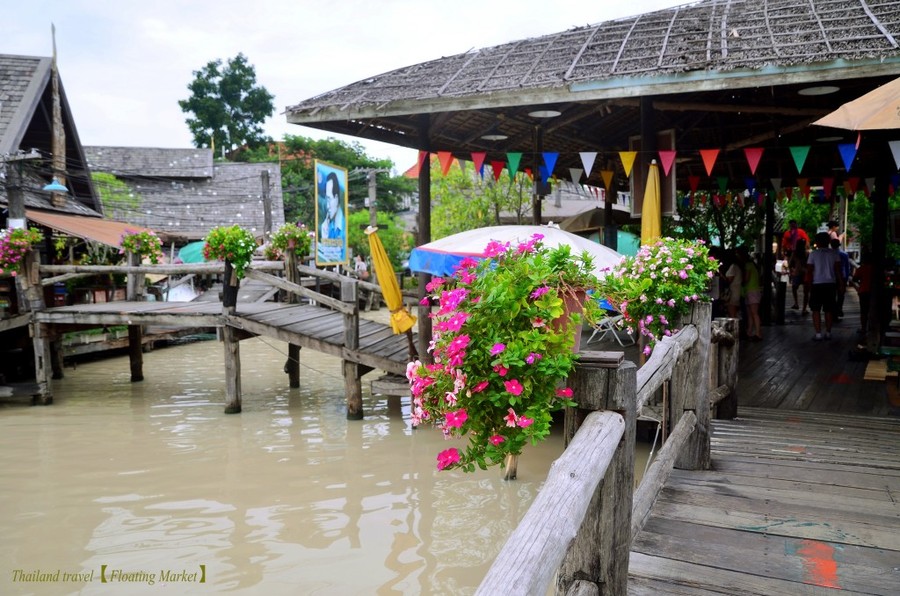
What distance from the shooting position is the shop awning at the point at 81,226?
46.2 feet

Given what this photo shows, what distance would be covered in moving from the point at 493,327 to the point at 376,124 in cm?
722

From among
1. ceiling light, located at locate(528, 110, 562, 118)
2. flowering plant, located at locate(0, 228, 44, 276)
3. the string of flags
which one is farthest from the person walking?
flowering plant, located at locate(0, 228, 44, 276)

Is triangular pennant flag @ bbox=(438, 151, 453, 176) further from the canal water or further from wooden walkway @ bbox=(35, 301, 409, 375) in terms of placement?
the canal water

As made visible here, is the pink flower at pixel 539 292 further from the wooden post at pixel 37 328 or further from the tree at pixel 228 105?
the tree at pixel 228 105

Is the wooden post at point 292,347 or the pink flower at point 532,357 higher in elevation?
the pink flower at point 532,357

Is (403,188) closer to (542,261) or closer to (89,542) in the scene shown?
(89,542)

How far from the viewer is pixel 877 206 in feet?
33.0

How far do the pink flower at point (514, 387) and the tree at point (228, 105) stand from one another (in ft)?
157

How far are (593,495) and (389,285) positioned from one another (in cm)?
657

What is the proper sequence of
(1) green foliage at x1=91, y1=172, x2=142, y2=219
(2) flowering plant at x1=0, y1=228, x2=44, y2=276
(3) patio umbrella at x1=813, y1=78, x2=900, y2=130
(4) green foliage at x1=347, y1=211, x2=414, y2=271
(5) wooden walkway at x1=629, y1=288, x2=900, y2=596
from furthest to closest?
1. (4) green foliage at x1=347, y1=211, x2=414, y2=271
2. (1) green foliage at x1=91, y1=172, x2=142, y2=219
3. (2) flowering plant at x1=0, y1=228, x2=44, y2=276
4. (3) patio umbrella at x1=813, y1=78, x2=900, y2=130
5. (5) wooden walkway at x1=629, y1=288, x2=900, y2=596

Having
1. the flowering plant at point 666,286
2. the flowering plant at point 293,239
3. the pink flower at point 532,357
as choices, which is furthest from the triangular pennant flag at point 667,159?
the flowering plant at point 293,239

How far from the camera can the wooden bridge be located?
9.32 meters

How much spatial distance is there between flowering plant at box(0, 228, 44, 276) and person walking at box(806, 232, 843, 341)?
39.1 feet

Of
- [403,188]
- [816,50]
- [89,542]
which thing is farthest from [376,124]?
[403,188]
